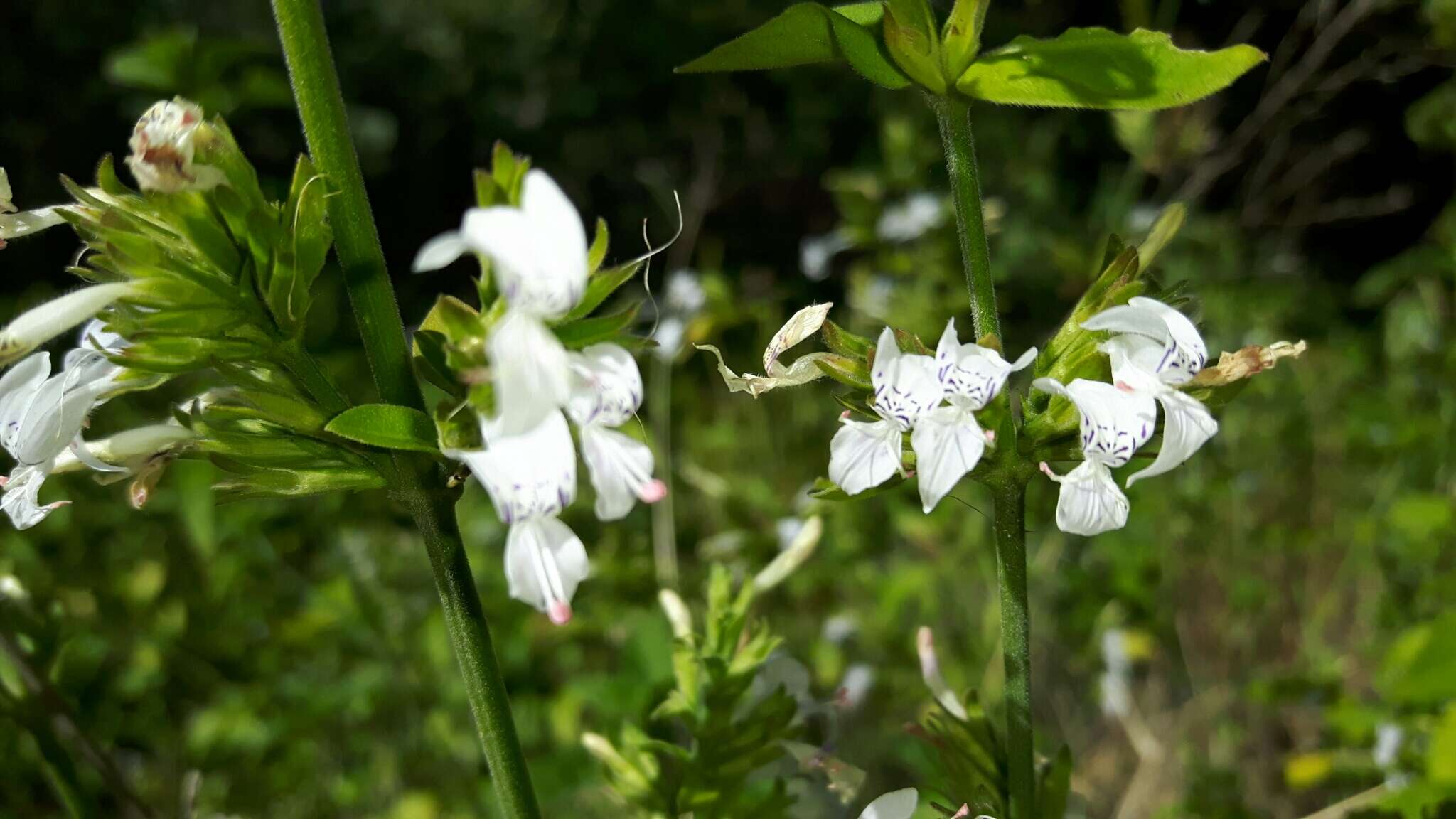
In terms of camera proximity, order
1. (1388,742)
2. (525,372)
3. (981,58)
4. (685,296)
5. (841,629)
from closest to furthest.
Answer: (525,372), (981,58), (1388,742), (841,629), (685,296)

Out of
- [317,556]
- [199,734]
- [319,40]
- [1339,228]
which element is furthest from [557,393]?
[1339,228]

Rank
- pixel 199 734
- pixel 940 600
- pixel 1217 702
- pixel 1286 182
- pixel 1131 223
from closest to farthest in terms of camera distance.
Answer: pixel 199 734
pixel 1217 702
pixel 940 600
pixel 1131 223
pixel 1286 182

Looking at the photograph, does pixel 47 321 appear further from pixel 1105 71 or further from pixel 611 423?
pixel 1105 71

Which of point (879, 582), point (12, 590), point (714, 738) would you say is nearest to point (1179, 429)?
point (714, 738)

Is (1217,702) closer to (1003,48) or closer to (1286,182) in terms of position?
(1003,48)

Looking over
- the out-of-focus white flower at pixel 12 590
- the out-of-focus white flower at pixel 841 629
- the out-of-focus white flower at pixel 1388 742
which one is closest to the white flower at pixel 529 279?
the out-of-focus white flower at pixel 12 590

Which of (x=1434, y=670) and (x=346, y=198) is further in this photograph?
(x=1434, y=670)
